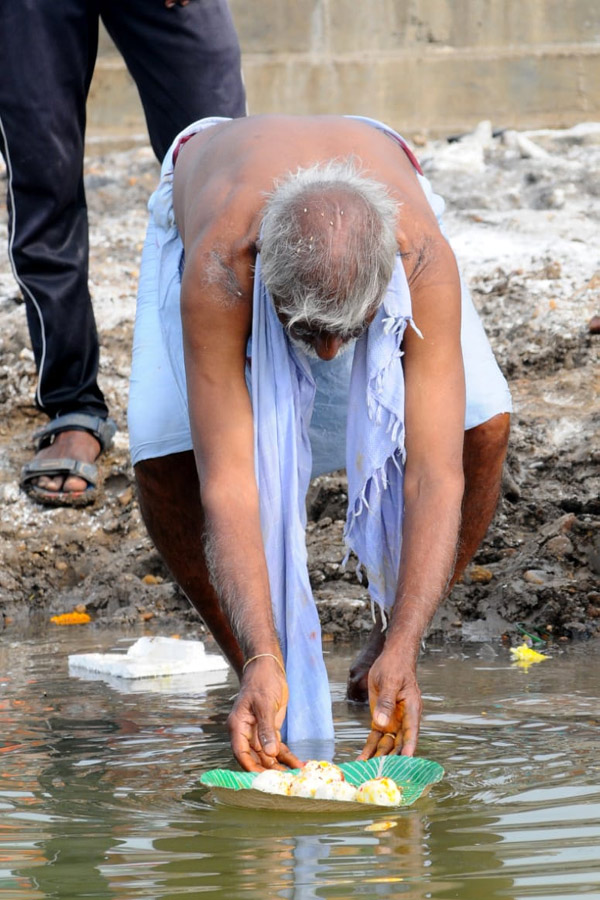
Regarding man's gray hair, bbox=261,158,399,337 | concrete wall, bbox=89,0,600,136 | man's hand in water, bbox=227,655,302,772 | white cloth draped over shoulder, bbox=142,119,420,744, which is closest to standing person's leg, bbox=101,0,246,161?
white cloth draped over shoulder, bbox=142,119,420,744

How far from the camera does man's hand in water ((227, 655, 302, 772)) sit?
2.48 m

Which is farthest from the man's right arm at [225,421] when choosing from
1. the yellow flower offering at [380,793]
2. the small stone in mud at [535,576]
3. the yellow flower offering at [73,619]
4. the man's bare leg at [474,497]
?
the yellow flower offering at [73,619]

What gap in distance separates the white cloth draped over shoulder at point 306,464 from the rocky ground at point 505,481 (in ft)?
3.86

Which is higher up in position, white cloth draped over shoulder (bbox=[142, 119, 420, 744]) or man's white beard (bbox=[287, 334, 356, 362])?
man's white beard (bbox=[287, 334, 356, 362])

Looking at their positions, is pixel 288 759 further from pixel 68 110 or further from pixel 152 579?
pixel 68 110

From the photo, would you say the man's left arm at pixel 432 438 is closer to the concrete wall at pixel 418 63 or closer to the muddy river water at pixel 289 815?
the muddy river water at pixel 289 815

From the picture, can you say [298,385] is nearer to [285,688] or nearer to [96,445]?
[285,688]

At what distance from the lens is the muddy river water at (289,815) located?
2.01m

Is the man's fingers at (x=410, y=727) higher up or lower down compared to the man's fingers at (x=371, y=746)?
higher up

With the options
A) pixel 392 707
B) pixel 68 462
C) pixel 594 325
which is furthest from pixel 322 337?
pixel 594 325

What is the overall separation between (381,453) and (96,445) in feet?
7.53

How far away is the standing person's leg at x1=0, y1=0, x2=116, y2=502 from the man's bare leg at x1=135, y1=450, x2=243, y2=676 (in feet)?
5.01

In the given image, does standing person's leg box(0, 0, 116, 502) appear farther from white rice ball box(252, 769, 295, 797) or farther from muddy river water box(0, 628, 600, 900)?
white rice ball box(252, 769, 295, 797)

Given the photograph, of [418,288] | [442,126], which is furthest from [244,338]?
[442,126]
